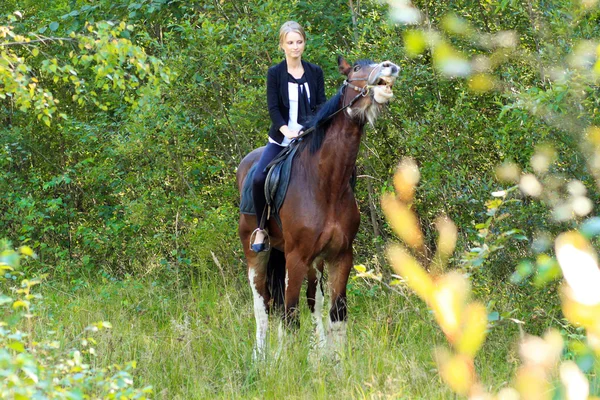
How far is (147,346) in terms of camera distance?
241 inches

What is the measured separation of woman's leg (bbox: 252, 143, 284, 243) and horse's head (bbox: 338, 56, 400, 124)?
3.33 feet

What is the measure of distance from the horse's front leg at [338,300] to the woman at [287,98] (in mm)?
725

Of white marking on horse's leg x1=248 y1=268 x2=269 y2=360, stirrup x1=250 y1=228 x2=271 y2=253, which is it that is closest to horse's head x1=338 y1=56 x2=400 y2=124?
stirrup x1=250 y1=228 x2=271 y2=253

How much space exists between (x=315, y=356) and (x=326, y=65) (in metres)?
3.83

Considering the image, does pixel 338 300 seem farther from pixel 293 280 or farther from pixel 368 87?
pixel 368 87

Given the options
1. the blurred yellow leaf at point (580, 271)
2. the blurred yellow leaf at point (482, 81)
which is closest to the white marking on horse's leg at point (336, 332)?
the blurred yellow leaf at point (482, 81)

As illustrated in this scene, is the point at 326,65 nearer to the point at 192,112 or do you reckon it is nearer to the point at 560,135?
the point at 192,112

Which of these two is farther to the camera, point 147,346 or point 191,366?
point 147,346

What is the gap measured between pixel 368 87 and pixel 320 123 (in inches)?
23.8

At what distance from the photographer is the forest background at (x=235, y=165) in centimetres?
482

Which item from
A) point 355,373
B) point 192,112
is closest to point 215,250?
point 192,112

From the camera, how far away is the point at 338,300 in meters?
5.92

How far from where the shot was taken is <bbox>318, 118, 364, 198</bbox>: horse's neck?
18.2 ft

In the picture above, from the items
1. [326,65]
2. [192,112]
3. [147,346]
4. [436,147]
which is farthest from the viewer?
[192,112]
